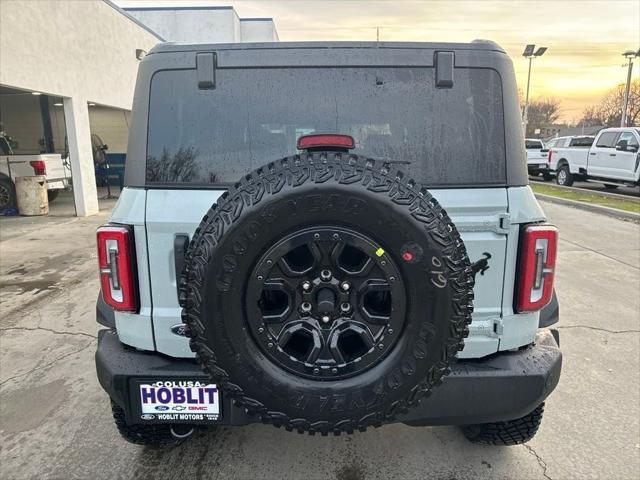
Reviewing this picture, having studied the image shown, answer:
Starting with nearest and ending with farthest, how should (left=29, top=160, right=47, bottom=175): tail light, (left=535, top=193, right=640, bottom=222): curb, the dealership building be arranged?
1. the dealership building
2. (left=535, top=193, right=640, bottom=222): curb
3. (left=29, top=160, right=47, bottom=175): tail light

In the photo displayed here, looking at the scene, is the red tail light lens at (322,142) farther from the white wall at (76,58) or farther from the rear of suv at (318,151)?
the white wall at (76,58)

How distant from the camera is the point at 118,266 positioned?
6.61 feet

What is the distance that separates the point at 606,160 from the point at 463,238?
53.1 ft

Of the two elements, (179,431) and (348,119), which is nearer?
(348,119)

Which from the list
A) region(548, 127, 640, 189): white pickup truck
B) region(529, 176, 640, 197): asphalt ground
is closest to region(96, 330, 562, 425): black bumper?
region(548, 127, 640, 189): white pickup truck

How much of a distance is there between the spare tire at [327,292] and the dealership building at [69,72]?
937cm

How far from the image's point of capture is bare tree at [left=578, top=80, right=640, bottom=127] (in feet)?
168

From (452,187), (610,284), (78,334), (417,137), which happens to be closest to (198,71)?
(417,137)

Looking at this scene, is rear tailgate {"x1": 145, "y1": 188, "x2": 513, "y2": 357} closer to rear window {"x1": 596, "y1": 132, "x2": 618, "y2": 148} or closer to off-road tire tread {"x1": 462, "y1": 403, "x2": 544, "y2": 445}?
off-road tire tread {"x1": 462, "y1": 403, "x2": 544, "y2": 445}

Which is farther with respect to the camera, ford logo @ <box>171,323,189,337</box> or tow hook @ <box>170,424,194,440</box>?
tow hook @ <box>170,424,194,440</box>

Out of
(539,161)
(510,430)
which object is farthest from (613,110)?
(510,430)

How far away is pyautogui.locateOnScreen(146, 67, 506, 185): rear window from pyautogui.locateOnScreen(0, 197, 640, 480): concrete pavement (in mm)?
1593

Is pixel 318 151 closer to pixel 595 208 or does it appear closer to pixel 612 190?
pixel 595 208

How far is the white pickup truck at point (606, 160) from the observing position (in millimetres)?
14195
